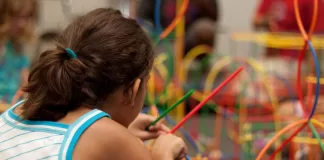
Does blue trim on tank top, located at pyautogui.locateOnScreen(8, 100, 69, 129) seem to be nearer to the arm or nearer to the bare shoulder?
the bare shoulder

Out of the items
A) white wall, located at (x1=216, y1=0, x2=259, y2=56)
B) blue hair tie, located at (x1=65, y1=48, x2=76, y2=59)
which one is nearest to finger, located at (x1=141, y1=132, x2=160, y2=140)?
blue hair tie, located at (x1=65, y1=48, x2=76, y2=59)

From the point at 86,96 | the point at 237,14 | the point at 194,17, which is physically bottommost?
the point at 237,14

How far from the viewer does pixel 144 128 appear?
0.96 m

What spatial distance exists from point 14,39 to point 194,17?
3.49 feet

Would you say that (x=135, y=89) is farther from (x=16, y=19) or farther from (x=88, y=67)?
(x=16, y=19)

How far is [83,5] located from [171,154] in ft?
8.98

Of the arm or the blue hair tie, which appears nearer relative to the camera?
the blue hair tie

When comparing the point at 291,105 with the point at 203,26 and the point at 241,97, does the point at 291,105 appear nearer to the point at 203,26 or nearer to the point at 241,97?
the point at 241,97

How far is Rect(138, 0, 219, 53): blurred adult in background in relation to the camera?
2660 mm

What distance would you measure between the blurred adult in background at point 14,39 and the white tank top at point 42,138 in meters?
1.34

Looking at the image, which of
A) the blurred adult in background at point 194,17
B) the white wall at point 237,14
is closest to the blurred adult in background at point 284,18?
the blurred adult in background at point 194,17

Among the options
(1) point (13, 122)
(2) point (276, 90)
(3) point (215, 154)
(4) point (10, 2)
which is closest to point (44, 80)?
(1) point (13, 122)

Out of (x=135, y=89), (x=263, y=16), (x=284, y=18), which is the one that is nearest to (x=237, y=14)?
(x=263, y=16)

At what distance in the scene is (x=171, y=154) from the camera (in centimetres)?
85
